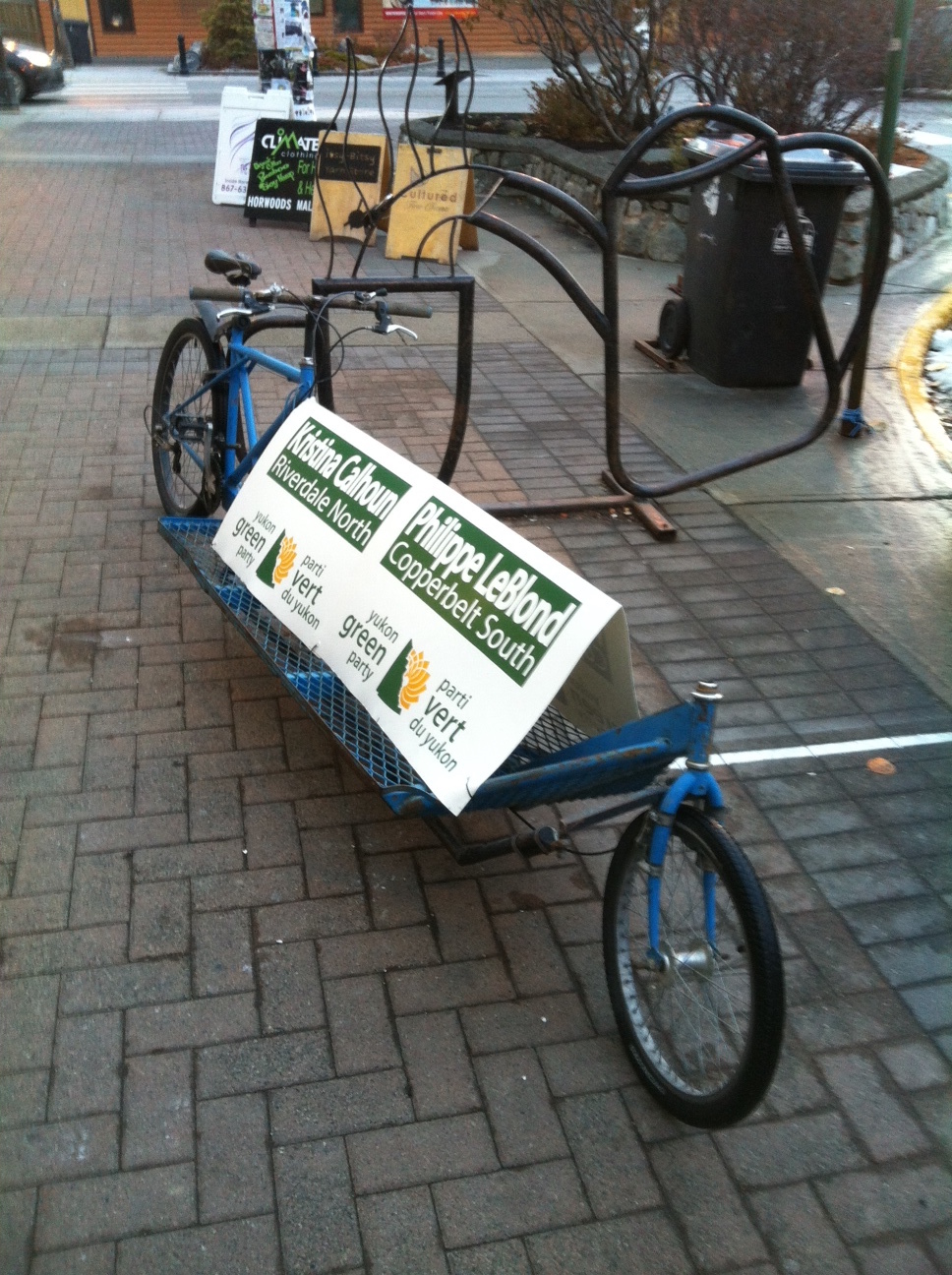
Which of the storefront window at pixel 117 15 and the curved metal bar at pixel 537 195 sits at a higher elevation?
the storefront window at pixel 117 15

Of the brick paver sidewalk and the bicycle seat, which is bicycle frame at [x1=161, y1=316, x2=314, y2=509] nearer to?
the bicycle seat

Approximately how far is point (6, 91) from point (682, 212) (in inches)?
605

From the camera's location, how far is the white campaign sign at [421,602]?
2.72 metres

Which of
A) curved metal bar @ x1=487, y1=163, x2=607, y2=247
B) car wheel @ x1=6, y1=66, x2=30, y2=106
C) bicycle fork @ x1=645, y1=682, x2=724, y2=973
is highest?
curved metal bar @ x1=487, y1=163, x2=607, y2=247

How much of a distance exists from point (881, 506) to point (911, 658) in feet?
4.85

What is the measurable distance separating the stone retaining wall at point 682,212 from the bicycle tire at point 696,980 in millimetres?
7460

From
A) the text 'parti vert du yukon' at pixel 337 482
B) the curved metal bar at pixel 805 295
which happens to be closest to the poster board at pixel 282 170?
the curved metal bar at pixel 805 295

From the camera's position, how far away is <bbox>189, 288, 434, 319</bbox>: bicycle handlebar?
402 centimetres

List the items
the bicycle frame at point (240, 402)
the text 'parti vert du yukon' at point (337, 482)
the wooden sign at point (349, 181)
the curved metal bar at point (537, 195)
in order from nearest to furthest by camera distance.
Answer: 1. the text 'parti vert du yukon' at point (337, 482)
2. the curved metal bar at point (537, 195)
3. the bicycle frame at point (240, 402)
4. the wooden sign at point (349, 181)

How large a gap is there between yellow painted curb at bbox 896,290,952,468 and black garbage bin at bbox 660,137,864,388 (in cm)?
73

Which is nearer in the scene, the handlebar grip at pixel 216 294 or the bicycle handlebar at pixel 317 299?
the bicycle handlebar at pixel 317 299

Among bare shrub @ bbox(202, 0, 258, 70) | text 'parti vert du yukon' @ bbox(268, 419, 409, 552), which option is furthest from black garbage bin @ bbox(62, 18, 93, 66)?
text 'parti vert du yukon' @ bbox(268, 419, 409, 552)

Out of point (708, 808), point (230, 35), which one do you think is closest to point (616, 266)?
point (708, 808)

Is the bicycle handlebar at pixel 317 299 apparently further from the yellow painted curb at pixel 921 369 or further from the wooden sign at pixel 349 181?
the wooden sign at pixel 349 181
